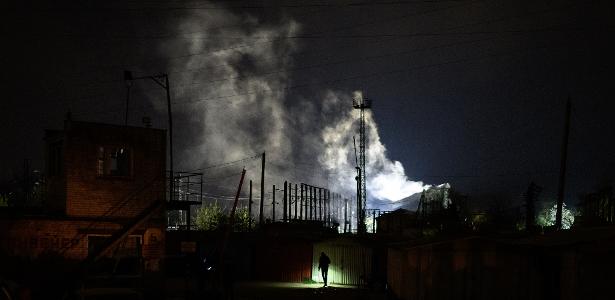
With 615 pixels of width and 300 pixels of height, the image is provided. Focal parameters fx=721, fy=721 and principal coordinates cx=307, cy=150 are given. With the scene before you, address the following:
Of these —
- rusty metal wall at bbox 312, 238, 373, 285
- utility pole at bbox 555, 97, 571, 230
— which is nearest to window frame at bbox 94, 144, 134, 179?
rusty metal wall at bbox 312, 238, 373, 285

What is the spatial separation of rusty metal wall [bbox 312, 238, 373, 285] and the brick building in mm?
12620

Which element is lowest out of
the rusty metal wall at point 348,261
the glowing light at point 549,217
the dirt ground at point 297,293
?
the dirt ground at point 297,293

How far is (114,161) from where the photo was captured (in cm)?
2864

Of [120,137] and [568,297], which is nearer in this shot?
[568,297]

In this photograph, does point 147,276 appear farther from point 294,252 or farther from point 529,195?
point 529,195

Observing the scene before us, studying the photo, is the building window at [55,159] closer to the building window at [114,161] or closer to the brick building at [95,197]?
the brick building at [95,197]

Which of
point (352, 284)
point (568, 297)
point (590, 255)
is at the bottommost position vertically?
point (352, 284)

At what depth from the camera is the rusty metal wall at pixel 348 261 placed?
3769 cm

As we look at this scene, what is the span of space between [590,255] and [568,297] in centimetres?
115

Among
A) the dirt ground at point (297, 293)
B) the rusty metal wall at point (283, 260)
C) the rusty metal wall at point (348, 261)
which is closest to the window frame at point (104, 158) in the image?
the dirt ground at point (297, 293)

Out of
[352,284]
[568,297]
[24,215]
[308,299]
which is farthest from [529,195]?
[568,297]

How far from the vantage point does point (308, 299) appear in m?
29.3

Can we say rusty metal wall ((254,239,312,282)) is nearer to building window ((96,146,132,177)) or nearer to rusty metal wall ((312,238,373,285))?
rusty metal wall ((312,238,373,285))

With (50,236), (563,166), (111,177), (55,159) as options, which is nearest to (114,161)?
(111,177)
